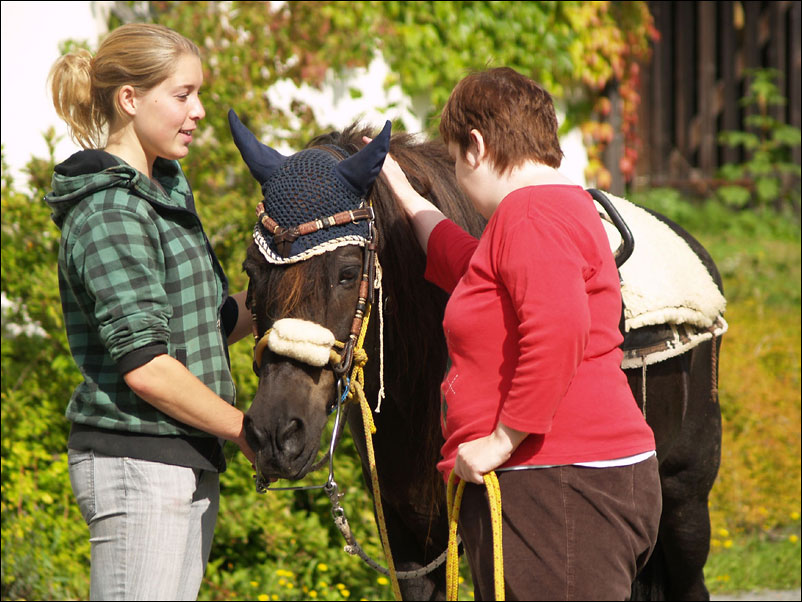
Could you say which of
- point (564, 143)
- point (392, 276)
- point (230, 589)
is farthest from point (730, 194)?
point (392, 276)

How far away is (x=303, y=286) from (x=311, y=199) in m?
0.21

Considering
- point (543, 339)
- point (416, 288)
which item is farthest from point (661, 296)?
point (543, 339)

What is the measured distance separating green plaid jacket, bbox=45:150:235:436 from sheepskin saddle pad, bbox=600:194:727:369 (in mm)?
1293

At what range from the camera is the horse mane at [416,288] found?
2.39m

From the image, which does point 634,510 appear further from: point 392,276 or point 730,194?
point 730,194

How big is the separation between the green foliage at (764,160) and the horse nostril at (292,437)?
8.35 metres

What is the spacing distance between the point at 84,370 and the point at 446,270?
0.89 meters

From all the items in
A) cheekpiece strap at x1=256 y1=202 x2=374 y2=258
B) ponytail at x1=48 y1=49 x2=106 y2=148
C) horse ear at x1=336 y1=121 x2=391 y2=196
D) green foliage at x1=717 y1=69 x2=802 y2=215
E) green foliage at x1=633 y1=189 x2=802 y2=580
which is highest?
ponytail at x1=48 y1=49 x2=106 y2=148

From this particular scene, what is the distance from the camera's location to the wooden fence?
9688mm

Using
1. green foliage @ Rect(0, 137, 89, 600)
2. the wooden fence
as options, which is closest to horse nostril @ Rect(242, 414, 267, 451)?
green foliage @ Rect(0, 137, 89, 600)

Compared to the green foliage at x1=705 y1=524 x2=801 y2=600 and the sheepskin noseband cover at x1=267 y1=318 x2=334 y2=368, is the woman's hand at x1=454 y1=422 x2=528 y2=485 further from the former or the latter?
the green foliage at x1=705 y1=524 x2=801 y2=600

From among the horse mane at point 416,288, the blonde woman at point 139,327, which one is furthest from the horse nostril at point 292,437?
the horse mane at point 416,288

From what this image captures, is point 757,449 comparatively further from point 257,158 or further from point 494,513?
point 257,158

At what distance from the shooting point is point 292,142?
4.34m
